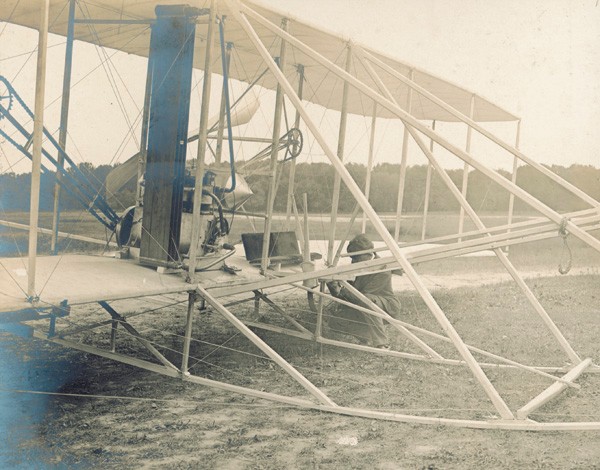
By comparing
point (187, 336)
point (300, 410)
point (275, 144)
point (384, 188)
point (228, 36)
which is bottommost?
point (300, 410)

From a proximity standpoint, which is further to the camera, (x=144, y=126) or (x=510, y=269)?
(x=144, y=126)

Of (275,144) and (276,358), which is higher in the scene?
(275,144)

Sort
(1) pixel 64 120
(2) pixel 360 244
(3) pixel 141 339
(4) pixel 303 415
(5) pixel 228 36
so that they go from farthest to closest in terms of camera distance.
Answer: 1. (2) pixel 360 244
2. (5) pixel 228 36
3. (1) pixel 64 120
4. (3) pixel 141 339
5. (4) pixel 303 415

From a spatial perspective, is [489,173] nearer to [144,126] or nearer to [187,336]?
[187,336]

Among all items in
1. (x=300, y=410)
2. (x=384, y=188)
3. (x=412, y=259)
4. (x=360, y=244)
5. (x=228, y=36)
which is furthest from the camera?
(x=384, y=188)

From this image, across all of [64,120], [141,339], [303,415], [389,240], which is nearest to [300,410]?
[303,415]

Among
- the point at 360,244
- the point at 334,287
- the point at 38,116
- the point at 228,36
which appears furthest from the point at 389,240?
the point at 228,36

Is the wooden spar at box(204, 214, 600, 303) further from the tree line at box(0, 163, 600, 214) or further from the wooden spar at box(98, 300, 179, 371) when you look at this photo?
the tree line at box(0, 163, 600, 214)

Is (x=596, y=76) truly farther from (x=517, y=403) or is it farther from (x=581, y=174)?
(x=581, y=174)
